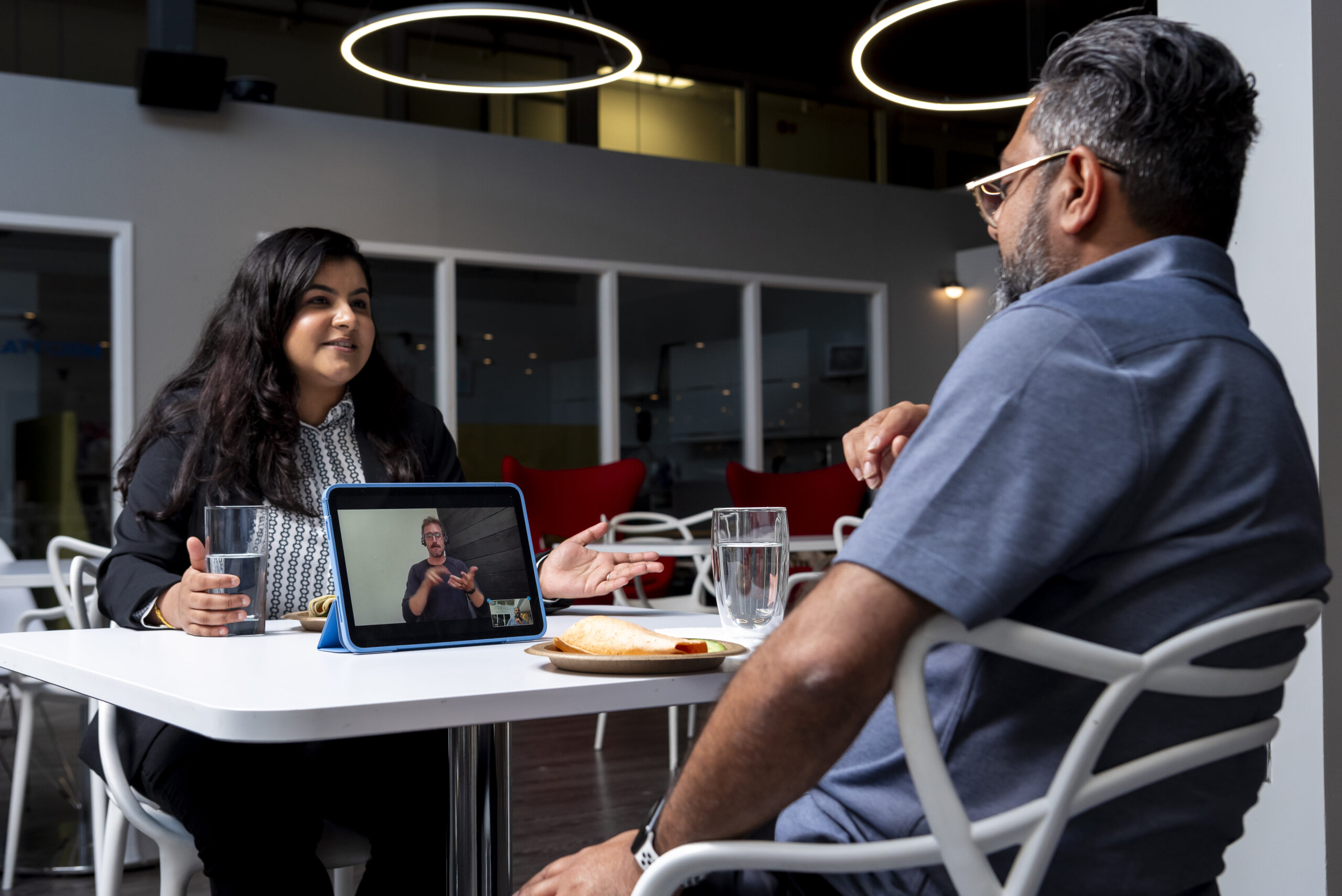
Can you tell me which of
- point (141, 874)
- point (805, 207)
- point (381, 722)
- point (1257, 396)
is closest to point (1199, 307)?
point (1257, 396)

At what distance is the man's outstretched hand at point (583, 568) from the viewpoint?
5.06 feet

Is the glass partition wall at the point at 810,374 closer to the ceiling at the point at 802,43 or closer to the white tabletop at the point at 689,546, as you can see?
the ceiling at the point at 802,43

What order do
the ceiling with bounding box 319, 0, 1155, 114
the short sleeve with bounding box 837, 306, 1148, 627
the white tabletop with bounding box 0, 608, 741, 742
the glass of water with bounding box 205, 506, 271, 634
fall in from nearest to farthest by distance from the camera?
the short sleeve with bounding box 837, 306, 1148, 627 → the white tabletop with bounding box 0, 608, 741, 742 → the glass of water with bounding box 205, 506, 271, 634 → the ceiling with bounding box 319, 0, 1155, 114

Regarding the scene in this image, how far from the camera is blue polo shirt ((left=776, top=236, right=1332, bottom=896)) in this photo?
801mm

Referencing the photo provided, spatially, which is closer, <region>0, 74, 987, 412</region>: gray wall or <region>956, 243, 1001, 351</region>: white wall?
<region>0, 74, 987, 412</region>: gray wall

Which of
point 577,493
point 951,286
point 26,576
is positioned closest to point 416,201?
point 577,493

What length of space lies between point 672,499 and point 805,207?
220cm

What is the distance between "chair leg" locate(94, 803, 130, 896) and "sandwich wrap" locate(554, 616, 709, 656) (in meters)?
0.80

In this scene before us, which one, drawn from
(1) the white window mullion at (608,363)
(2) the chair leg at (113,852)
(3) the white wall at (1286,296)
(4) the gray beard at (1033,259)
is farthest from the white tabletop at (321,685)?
(1) the white window mullion at (608,363)

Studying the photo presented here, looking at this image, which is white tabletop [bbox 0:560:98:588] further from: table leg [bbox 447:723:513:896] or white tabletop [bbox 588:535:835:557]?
table leg [bbox 447:723:513:896]

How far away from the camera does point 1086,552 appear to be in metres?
0.83

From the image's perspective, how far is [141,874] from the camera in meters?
3.00

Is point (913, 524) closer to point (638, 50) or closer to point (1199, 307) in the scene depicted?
point (1199, 307)

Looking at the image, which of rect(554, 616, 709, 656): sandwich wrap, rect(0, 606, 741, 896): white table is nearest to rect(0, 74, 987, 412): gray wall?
rect(0, 606, 741, 896): white table
